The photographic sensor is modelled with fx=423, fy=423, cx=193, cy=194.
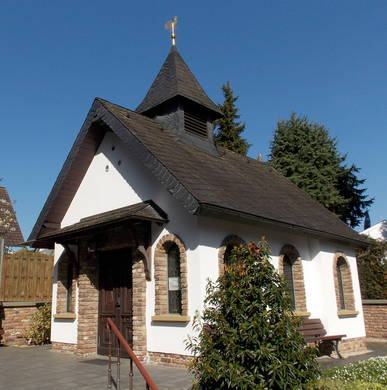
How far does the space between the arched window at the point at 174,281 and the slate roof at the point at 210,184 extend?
146 centimetres

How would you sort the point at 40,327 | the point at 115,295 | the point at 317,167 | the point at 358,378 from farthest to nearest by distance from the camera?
1. the point at 317,167
2. the point at 40,327
3. the point at 115,295
4. the point at 358,378

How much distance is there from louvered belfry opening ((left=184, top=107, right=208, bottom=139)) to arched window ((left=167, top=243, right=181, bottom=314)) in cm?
522

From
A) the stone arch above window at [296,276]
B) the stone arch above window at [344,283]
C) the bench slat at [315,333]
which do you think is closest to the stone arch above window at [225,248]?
the stone arch above window at [296,276]

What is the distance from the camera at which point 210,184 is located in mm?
9602

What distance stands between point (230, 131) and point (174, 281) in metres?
22.8

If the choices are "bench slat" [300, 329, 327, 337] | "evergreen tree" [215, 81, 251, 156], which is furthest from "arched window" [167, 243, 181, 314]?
"evergreen tree" [215, 81, 251, 156]

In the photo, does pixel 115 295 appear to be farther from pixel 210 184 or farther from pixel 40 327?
pixel 40 327

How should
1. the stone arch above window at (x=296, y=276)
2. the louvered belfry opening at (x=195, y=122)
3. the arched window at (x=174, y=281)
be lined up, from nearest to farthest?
the arched window at (x=174, y=281) < the stone arch above window at (x=296, y=276) < the louvered belfry opening at (x=195, y=122)

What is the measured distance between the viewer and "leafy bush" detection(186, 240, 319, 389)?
5.08m

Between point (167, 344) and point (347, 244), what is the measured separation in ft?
22.7

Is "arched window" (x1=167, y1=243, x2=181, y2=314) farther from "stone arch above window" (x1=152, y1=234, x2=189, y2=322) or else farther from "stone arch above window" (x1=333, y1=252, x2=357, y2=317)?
"stone arch above window" (x1=333, y1=252, x2=357, y2=317)

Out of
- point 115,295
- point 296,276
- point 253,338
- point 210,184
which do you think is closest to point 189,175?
point 210,184

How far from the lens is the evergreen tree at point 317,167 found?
2614 cm

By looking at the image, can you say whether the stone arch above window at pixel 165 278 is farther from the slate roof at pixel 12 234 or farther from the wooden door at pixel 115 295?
the slate roof at pixel 12 234
